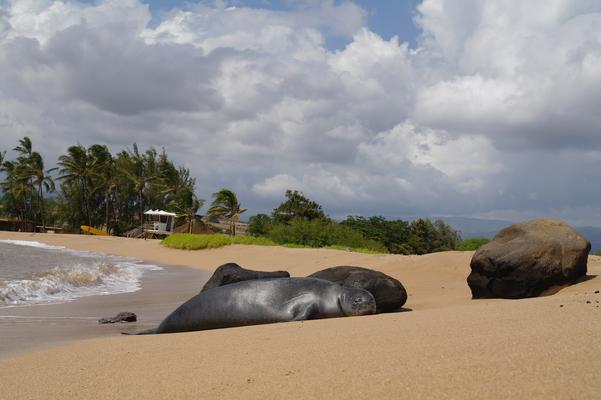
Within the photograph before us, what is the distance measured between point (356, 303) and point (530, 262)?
123 inches

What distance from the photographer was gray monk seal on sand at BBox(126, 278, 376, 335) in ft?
23.7

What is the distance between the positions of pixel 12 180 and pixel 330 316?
75507 millimetres

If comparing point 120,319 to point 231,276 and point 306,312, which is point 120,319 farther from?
point 306,312

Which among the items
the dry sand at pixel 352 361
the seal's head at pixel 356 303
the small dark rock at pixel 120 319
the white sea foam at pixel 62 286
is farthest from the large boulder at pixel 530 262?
the white sea foam at pixel 62 286

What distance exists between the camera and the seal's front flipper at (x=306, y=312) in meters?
6.94

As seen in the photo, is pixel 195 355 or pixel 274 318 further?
pixel 274 318

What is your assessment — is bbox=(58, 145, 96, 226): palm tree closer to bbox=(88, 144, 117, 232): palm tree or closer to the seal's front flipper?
bbox=(88, 144, 117, 232): palm tree

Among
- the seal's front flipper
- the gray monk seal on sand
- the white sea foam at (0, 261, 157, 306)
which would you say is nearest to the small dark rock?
the gray monk seal on sand

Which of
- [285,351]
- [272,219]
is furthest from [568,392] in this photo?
[272,219]

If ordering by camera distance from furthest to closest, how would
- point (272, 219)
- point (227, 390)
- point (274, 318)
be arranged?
point (272, 219)
point (274, 318)
point (227, 390)

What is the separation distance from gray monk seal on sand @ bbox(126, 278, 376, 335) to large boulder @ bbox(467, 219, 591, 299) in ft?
8.87

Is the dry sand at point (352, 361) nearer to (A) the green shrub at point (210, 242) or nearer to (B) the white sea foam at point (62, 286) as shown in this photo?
(B) the white sea foam at point (62, 286)

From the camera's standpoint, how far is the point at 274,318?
281 inches

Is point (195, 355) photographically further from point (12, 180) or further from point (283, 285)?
point (12, 180)
